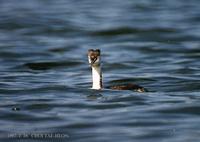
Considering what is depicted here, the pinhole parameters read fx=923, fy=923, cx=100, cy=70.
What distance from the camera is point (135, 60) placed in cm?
2273

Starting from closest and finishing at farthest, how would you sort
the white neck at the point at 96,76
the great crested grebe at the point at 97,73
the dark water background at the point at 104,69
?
1. the dark water background at the point at 104,69
2. the great crested grebe at the point at 97,73
3. the white neck at the point at 96,76

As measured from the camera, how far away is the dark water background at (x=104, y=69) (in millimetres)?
13398

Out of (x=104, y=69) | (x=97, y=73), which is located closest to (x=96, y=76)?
(x=97, y=73)

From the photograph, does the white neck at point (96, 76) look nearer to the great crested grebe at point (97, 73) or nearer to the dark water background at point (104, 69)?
the great crested grebe at point (97, 73)

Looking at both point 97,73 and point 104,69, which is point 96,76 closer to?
point 97,73

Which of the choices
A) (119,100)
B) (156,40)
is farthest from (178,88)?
(156,40)

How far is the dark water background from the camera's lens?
13.4 m

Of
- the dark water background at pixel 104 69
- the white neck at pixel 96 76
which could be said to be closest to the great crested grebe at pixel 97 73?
the white neck at pixel 96 76

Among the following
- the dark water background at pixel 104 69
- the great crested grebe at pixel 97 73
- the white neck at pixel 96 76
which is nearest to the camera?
the dark water background at pixel 104 69

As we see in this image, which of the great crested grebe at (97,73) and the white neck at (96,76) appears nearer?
the great crested grebe at (97,73)

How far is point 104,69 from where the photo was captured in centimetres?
2109

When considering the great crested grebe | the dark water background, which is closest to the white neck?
the great crested grebe

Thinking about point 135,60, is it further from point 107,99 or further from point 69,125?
point 69,125

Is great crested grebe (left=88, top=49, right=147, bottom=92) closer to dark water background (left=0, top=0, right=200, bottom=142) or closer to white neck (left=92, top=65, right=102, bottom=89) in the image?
white neck (left=92, top=65, right=102, bottom=89)
